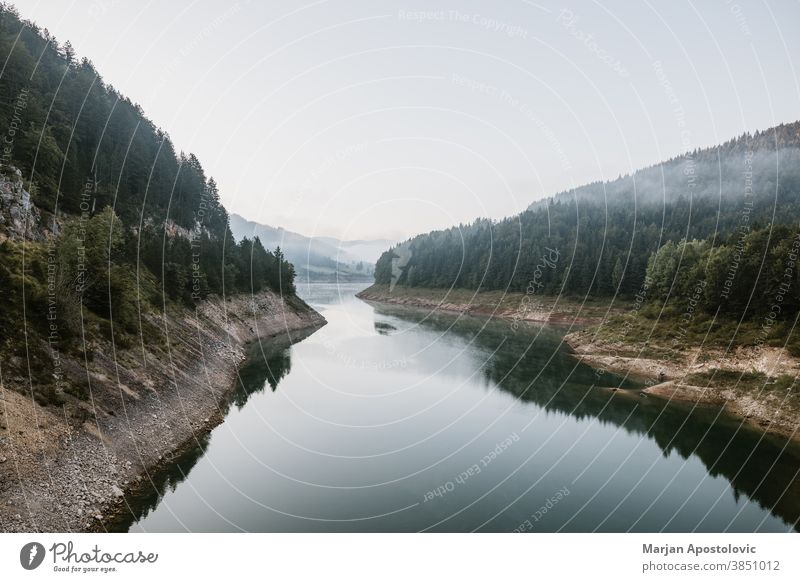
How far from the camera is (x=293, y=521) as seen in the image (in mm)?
18562

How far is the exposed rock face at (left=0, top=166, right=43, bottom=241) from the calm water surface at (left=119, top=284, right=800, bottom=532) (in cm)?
1788

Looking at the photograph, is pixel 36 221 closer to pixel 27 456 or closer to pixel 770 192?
pixel 27 456

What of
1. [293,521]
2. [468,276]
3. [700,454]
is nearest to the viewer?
[293,521]

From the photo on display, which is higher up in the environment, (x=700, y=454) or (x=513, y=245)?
(x=513, y=245)

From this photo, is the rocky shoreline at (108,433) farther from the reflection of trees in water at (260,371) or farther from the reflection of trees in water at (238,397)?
the reflection of trees in water at (260,371)

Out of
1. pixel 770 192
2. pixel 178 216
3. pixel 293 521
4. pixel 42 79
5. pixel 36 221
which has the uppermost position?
pixel 770 192

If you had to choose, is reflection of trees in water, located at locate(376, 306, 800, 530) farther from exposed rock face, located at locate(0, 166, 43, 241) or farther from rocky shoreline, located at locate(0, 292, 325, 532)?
exposed rock face, located at locate(0, 166, 43, 241)

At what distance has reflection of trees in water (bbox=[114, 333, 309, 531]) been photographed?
18328 millimetres

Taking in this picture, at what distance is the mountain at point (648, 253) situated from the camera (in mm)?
47438

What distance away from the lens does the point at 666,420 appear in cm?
3562

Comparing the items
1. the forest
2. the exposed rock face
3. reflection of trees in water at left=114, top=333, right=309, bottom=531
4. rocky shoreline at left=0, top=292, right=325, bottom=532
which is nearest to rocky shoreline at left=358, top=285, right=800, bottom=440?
reflection of trees in water at left=114, top=333, right=309, bottom=531
